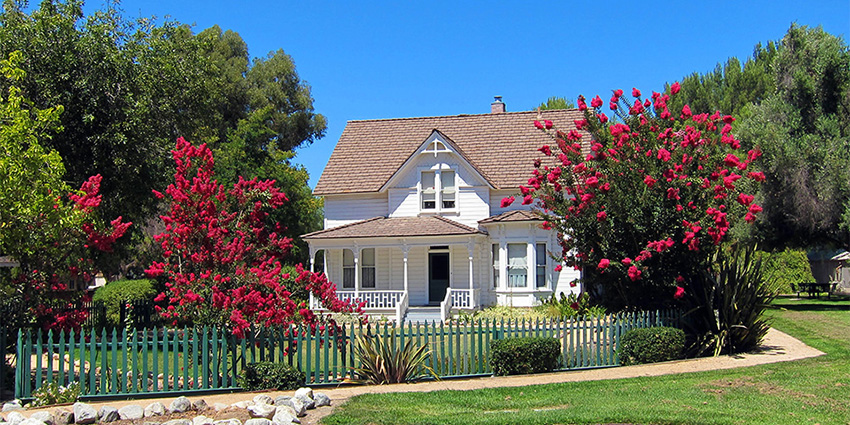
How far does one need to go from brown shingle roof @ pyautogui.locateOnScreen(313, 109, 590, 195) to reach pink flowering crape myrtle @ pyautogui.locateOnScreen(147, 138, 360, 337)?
577 inches

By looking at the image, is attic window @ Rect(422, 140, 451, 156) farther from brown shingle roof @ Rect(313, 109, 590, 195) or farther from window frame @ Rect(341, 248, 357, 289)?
window frame @ Rect(341, 248, 357, 289)

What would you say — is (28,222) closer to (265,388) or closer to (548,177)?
(265,388)

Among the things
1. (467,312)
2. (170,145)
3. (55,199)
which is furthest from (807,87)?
(55,199)

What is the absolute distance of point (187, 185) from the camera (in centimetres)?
1419

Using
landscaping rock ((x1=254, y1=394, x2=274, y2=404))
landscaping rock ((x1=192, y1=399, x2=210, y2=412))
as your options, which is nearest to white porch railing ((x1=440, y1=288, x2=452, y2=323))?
landscaping rock ((x1=192, y1=399, x2=210, y2=412))

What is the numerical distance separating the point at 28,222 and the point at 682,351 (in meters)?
12.8

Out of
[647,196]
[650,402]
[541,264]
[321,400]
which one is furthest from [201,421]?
[541,264]

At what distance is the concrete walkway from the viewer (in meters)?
12.7

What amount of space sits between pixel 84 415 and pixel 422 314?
1687 centimetres

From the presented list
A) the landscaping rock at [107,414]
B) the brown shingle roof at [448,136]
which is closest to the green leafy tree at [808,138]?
the brown shingle roof at [448,136]

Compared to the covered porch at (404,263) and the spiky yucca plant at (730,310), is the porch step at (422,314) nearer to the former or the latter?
the covered porch at (404,263)

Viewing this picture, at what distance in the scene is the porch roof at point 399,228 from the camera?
26922 mm

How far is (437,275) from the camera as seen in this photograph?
2905 centimetres

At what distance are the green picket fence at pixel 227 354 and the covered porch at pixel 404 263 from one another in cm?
1074
